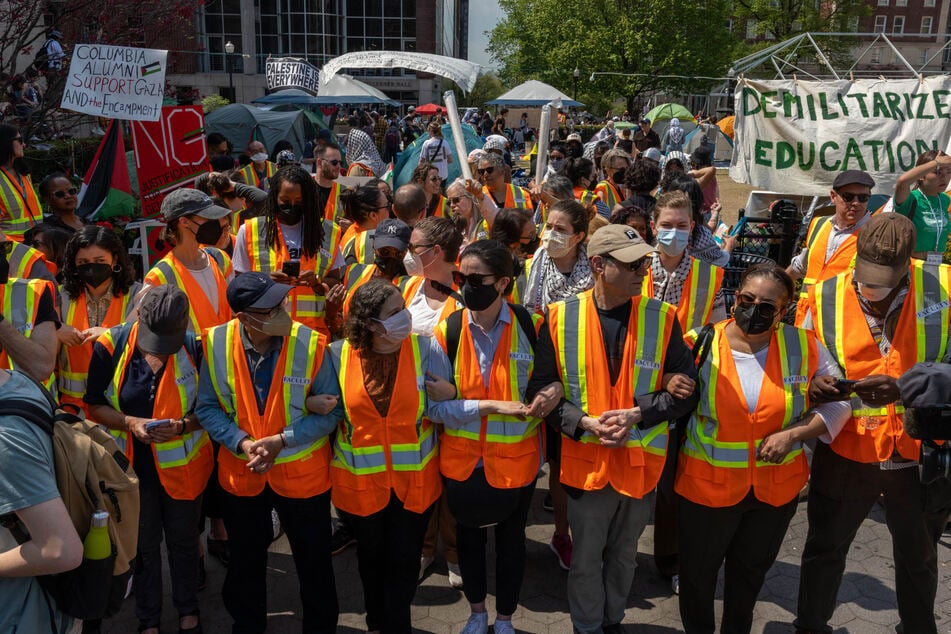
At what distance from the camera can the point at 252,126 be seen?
17.5 meters

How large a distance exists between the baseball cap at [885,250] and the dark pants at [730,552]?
3.48ft

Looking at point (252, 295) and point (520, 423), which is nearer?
point (252, 295)

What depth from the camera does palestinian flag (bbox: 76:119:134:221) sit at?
7820 millimetres

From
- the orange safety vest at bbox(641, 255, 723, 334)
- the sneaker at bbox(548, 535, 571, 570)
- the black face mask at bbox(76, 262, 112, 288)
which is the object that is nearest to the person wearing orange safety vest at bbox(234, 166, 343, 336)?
the black face mask at bbox(76, 262, 112, 288)

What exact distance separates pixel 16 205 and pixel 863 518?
630cm

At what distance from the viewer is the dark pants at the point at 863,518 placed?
3.41 meters

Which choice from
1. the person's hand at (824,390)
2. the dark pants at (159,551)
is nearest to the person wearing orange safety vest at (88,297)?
the dark pants at (159,551)

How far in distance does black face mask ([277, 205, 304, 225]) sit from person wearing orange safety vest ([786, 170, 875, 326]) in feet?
10.8

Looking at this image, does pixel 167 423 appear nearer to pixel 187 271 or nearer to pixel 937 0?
pixel 187 271

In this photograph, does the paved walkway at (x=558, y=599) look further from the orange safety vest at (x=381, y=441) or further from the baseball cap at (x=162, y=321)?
the baseball cap at (x=162, y=321)

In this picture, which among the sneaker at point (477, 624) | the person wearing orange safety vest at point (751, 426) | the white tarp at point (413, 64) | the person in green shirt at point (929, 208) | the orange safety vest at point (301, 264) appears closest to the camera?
the person wearing orange safety vest at point (751, 426)

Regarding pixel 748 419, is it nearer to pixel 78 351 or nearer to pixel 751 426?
pixel 751 426

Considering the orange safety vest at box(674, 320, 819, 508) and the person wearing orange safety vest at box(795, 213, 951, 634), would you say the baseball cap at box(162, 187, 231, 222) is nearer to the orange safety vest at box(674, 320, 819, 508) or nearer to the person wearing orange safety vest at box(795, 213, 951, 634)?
the orange safety vest at box(674, 320, 819, 508)

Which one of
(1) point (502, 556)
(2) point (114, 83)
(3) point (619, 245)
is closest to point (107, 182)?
(2) point (114, 83)
